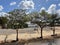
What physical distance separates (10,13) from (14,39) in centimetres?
516

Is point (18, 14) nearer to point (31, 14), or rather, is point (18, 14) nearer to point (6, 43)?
point (31, 14)

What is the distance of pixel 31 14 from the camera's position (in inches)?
1206

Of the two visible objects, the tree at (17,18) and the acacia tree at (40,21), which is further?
the acacia tree at (40,21)

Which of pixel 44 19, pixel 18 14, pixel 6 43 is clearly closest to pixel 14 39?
pixel 6 43

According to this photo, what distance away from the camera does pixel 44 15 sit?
30672mm

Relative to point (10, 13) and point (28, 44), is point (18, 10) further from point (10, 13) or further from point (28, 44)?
point (28, 44)

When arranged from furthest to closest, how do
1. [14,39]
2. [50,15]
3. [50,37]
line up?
[50,15], [50,37], [14,39]

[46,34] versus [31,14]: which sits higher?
[31,14]

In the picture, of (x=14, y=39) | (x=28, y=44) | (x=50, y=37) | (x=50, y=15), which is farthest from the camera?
(x=50, y=15)

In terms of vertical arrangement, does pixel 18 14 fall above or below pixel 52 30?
above

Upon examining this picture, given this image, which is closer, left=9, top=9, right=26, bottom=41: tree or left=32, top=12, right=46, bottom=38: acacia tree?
left=9, top=9, right=26, bottom=41: tree

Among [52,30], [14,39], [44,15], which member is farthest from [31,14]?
[14,39]

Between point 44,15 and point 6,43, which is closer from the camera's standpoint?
point 6,43

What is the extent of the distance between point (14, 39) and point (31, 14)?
6.63 metres
